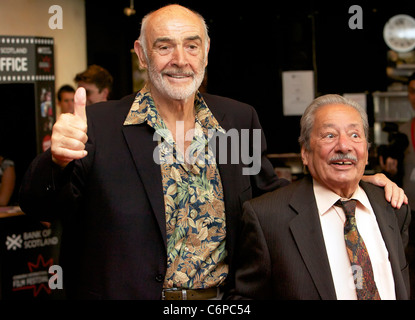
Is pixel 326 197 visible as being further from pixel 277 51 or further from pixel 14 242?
pixel 277 51

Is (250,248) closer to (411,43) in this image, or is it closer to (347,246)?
(347,246)

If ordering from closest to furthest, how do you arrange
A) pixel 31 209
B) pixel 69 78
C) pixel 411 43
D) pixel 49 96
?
pixel 31 209 → pixel 49 96 → pixel 69 78 → pixel 411 43

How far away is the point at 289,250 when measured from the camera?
2.04 m

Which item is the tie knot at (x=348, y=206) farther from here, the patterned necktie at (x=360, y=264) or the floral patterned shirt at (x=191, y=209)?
the floral patterned shirt at (x=191, y=209)

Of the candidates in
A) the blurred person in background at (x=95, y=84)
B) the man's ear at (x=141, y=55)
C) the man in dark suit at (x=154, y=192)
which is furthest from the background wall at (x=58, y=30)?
the man in dark suit at (x=154, y=192)

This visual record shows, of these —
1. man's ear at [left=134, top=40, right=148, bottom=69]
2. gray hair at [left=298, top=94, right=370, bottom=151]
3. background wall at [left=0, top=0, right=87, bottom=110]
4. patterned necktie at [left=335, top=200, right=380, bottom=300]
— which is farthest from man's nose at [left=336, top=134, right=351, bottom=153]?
background wall at [left=0, top=0, right=87, bottom=110]

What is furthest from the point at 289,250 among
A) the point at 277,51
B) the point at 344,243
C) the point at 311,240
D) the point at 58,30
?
the point at 277,51

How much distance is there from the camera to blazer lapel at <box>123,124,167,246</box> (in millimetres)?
2064

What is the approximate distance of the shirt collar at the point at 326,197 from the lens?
2.14 meters

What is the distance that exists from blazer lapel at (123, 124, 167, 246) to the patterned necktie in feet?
2.22

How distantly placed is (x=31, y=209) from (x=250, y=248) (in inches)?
32.0

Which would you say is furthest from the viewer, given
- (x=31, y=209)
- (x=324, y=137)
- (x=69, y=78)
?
(x=69, y=78)
